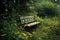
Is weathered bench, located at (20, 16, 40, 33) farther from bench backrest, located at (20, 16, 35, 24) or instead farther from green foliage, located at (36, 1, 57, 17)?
green foliage, located at (36, 1, 57, 17)

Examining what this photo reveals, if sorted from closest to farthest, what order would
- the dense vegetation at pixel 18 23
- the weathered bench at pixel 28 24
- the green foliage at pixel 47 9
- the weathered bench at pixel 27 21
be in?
the dense vegetation at pixel 18 23, the weathered bench at pixel 28 24, the weathered bench at pixel 27 21, the green foliage at pixel 47 9

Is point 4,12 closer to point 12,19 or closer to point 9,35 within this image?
point 12,19

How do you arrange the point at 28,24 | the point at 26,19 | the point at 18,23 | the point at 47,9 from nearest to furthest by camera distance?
the point at 18,23 → the point at 28,24 → the point at 26,19 → the point at 47,9

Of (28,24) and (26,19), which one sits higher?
(26,19)

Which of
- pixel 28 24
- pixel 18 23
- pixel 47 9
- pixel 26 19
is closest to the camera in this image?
pixel 18 23

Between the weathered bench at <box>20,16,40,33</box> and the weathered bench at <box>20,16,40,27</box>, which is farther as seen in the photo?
the weathered bench at <box>20,16,40,27</box>

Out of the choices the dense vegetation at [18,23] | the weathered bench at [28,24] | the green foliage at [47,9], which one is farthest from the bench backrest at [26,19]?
the green foliage at [47,9]

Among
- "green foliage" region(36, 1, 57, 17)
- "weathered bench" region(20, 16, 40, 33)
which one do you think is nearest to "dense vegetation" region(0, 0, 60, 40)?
"green foliage" region(36, 1, 57, 17)

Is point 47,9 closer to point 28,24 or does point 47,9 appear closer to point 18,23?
point 28,24

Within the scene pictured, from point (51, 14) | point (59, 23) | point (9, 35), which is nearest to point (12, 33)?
point (9, 35)

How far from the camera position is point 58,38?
7613mm

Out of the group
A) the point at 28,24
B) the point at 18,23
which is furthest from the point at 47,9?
the point at 18,23

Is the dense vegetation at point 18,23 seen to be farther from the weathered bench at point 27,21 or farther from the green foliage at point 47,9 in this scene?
the weathered bench at point 27,21

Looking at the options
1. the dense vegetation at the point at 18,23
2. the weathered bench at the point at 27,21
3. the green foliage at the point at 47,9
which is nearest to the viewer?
the dense vegetation at the point at 18,23
